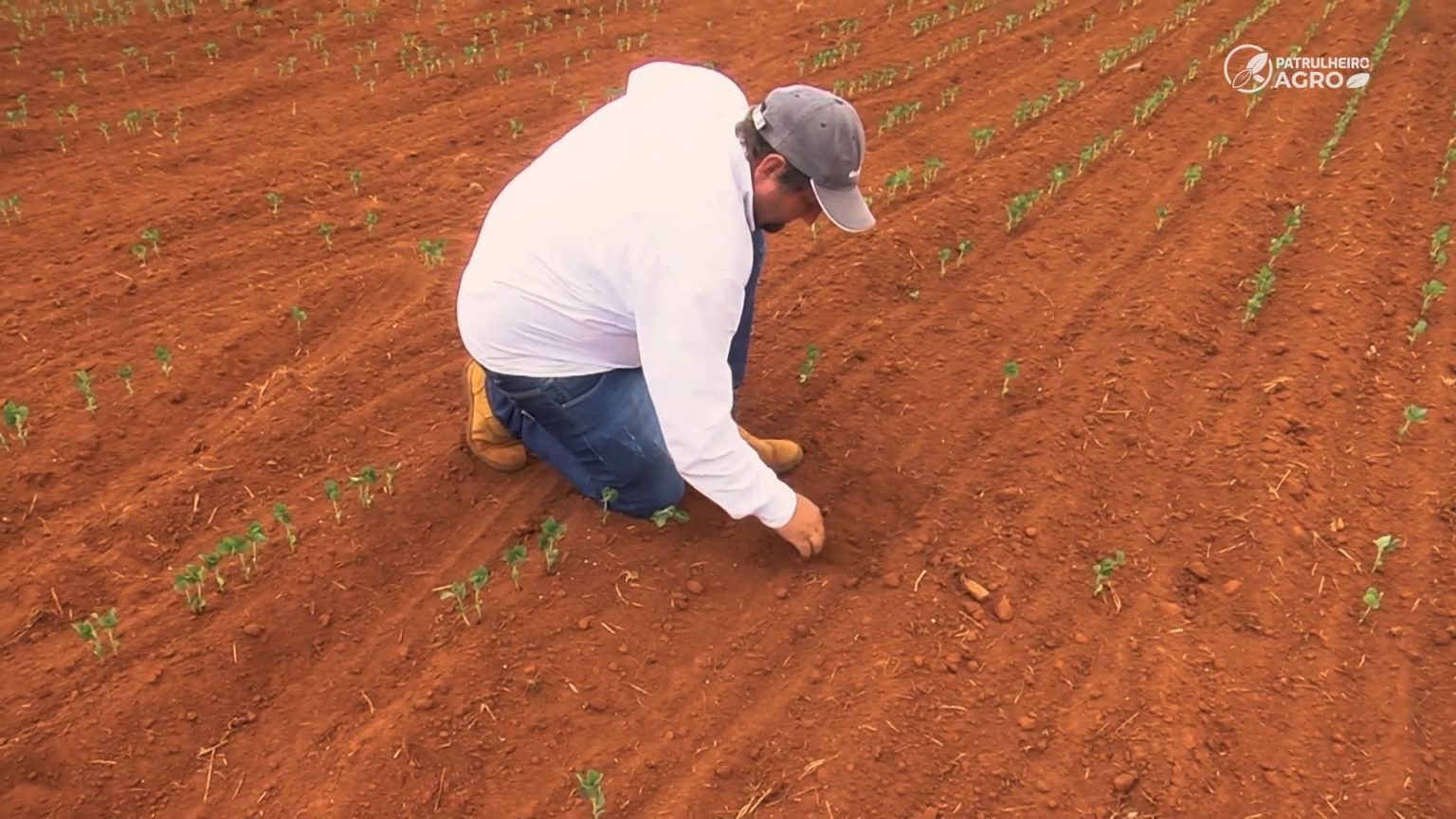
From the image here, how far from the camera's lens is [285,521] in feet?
11.4

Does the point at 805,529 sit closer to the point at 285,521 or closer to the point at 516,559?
the point at 516,559

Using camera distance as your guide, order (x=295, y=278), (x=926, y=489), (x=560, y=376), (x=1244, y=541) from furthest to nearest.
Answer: (x=295, y=278)
(x=926, y=489)
(x=1244, y=541)
(x=560, y=376)

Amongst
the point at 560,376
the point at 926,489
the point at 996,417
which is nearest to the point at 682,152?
the point at 560,376

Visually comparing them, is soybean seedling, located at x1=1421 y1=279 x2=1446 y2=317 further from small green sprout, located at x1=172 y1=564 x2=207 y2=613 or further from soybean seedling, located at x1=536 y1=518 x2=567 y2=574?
small green sprout, located at x1=172 y1=564 x2=207 y2=613

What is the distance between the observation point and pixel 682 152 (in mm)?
2756

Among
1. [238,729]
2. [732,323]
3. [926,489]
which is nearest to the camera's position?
[732,323]

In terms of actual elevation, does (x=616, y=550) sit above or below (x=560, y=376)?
below

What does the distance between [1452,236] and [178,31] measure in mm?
8579

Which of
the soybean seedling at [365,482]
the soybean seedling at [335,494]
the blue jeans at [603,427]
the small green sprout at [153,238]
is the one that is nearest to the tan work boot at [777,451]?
the blue jeans at [603,427]

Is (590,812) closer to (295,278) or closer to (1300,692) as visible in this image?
(1300,692)

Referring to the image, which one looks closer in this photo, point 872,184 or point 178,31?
point 872,184

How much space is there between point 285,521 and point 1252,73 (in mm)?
6708

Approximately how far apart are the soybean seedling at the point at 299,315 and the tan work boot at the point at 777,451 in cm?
205

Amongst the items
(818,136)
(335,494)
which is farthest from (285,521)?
(818,136)
